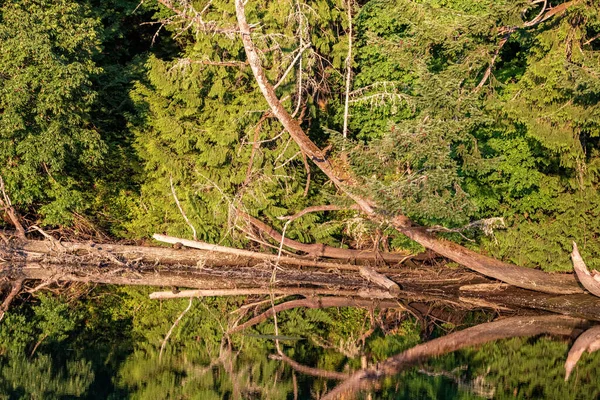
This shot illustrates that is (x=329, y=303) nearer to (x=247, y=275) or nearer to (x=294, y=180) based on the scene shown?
(x=247, y=275)

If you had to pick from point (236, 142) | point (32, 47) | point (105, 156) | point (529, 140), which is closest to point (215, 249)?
point (236, 142)

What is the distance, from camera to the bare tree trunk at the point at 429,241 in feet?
53.7

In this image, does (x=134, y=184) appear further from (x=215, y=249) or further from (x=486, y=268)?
(x=486, y=268)

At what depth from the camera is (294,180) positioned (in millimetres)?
18891

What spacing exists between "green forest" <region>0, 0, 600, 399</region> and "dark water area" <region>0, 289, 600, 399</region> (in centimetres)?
5

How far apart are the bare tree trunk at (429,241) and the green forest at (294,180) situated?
0.05 metres

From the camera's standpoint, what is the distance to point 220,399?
955 centimetres

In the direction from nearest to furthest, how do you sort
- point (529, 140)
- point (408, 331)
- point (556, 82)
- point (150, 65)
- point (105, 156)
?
point (408, 331)
point (556, 82)
point (529, 140)
point (150, 65)
point (105, 156)

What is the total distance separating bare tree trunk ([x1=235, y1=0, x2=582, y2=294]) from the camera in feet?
53.7

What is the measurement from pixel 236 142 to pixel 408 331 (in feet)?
22.1

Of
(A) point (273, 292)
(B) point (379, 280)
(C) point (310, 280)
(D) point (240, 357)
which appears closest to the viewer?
(D) point (240, 357)

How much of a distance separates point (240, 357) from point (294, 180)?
25.1 ft

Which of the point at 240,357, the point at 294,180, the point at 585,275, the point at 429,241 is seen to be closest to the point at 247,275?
the point at 294,180

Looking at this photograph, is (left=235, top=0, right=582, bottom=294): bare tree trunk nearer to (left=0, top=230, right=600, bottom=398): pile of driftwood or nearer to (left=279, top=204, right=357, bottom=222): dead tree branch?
(left=0, top=230, right=600, bottom=398): pile of driftwood
